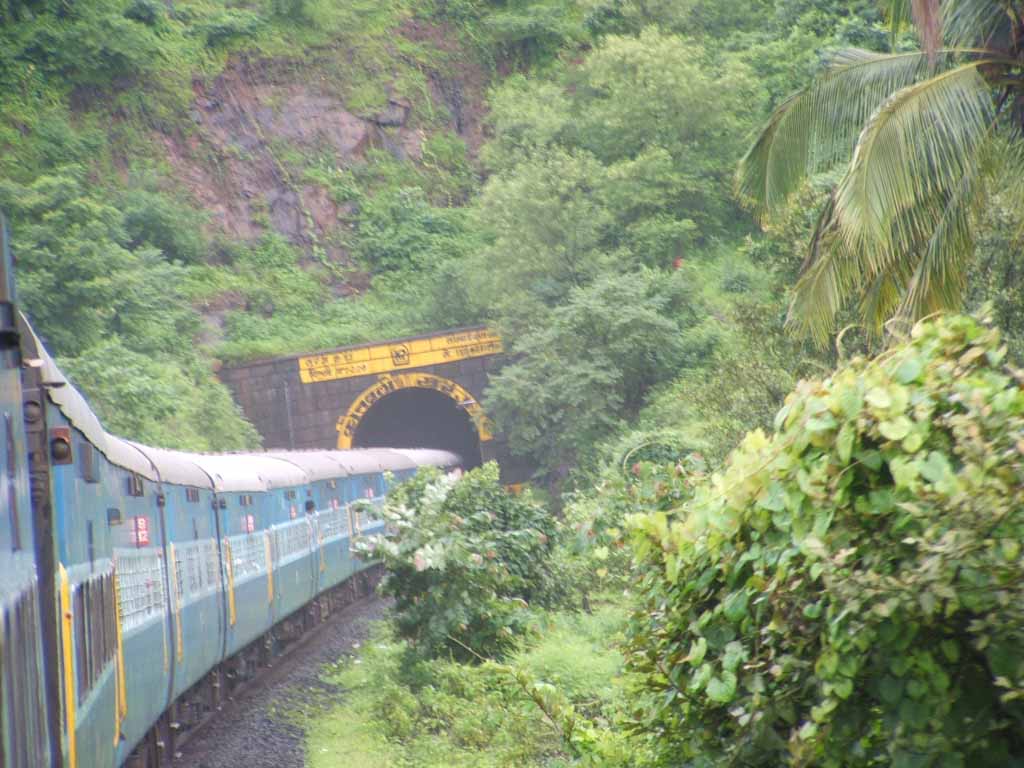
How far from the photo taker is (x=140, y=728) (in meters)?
7.61

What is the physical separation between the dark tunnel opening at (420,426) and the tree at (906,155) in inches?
1126

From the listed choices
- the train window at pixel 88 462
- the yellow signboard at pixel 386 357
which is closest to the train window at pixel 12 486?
the train window at pixel 88 462

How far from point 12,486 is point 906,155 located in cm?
722

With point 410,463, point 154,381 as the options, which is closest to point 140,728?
point 154,381

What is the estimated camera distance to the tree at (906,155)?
8.93m

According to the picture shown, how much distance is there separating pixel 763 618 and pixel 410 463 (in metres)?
23.9

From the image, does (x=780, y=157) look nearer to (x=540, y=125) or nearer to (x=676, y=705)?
(x=676, y=705)

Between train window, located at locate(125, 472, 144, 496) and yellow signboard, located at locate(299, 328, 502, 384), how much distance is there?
83.6 ft

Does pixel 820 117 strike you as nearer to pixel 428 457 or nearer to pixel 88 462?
pixel 88 462

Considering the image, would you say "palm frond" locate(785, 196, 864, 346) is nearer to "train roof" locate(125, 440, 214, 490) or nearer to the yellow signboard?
"train roof" locate(125, 440, 214, 490)

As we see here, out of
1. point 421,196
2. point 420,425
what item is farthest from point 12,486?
point 421,196

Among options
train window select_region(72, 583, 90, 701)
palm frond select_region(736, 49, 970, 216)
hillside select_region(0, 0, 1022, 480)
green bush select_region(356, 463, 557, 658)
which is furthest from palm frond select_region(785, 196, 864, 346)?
train window select_region(72, 583, 90, 701)

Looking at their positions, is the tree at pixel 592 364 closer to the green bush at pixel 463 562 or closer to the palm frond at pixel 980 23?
the green bush at pixel 463 562

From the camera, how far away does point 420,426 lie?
137ft
